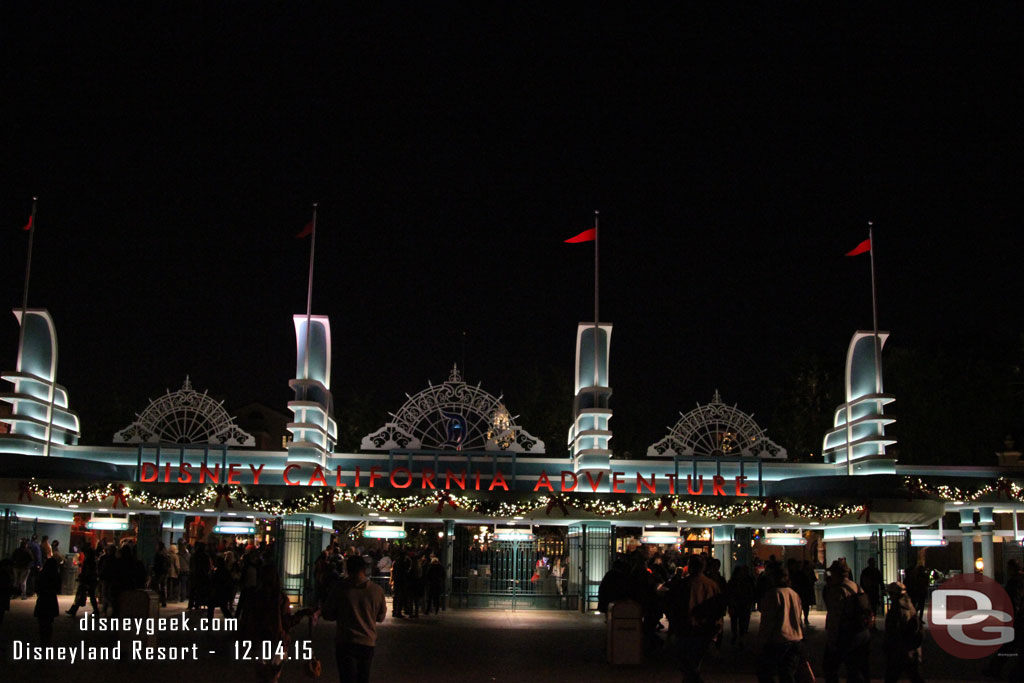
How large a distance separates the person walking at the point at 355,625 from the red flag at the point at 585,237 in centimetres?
2394

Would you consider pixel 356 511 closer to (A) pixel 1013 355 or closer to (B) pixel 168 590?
(B) pixel 168 590

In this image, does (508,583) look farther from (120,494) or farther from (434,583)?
(120,494)

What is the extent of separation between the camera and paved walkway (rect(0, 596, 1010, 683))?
15.6m

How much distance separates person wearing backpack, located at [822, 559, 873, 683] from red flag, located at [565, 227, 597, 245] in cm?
2233

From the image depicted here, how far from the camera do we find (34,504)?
30406 millimetres

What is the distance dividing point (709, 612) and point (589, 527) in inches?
759

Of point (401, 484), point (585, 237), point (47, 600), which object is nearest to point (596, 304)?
point (585, 237)

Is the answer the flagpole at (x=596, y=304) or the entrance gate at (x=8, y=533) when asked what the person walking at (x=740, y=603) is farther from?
the entrance gate at (x=8, y=533)

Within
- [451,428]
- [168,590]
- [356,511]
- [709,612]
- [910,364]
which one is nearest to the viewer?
[709,612]

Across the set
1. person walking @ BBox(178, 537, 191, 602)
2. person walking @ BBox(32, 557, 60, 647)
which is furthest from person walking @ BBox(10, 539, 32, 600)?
person walking @ BBox(32, 557, 60, 647)

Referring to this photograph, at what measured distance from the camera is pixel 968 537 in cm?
4000

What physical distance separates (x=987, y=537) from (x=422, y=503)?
1759cm

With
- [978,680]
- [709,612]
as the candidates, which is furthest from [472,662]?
[978,680]

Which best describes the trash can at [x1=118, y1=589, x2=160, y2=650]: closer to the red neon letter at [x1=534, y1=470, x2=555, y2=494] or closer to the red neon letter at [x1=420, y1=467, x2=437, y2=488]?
the red neon letter at [x1=420, y1=467, x2=437, y2=488]
